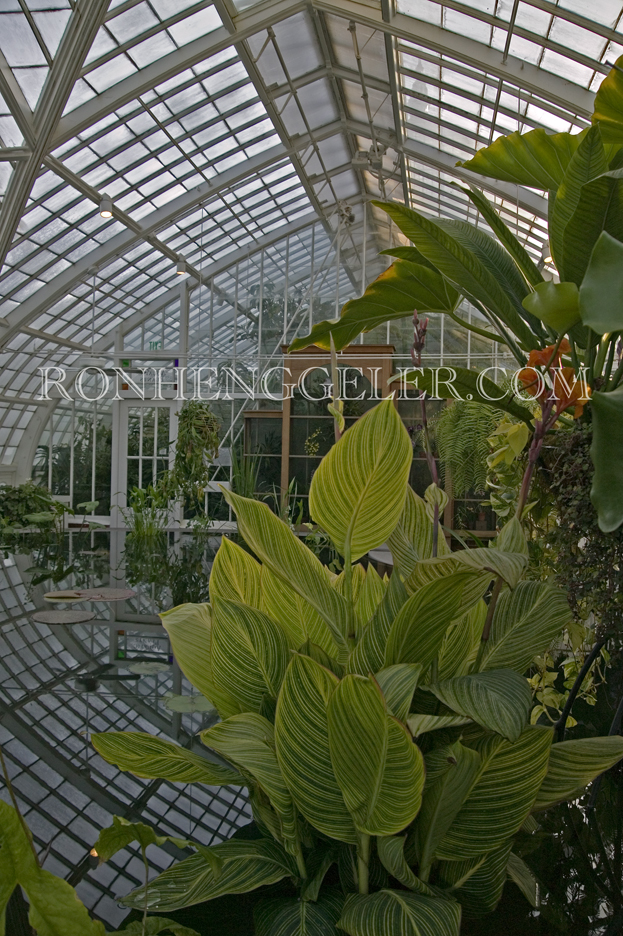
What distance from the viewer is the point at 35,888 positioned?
712mm

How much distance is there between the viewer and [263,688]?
123 centimetres

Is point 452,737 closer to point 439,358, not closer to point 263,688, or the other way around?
point 263,688

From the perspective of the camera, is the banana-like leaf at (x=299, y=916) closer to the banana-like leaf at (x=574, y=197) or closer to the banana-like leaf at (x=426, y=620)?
the banana-like leaf at (x=426, y=620)

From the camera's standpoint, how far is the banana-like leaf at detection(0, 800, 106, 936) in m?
0.69

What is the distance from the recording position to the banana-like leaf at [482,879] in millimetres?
1157

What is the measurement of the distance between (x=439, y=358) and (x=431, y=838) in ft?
38.7

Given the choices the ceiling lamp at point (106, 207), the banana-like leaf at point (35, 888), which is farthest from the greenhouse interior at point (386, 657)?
the ceiling lamp at point (106, 207)

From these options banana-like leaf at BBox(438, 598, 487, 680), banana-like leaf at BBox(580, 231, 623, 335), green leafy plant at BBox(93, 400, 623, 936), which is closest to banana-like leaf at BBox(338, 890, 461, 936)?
green leafy plant at BBox(93, 400, 623, 936)

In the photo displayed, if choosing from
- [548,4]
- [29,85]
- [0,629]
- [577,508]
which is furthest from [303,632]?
[29,85]

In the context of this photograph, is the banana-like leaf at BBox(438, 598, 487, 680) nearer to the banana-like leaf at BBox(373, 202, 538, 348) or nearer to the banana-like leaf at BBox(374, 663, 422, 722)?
the banana-like leaf at BBox(374, 663, 422, 722)

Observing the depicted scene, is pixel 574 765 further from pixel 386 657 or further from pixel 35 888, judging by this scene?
pixel 35 888

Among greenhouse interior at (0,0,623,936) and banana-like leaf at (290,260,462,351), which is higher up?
banana-like leaf at (290,260,462,351)

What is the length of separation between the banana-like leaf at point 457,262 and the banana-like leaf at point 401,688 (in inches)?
34.9

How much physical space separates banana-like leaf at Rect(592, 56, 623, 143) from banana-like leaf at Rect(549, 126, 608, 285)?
0.12 metres
